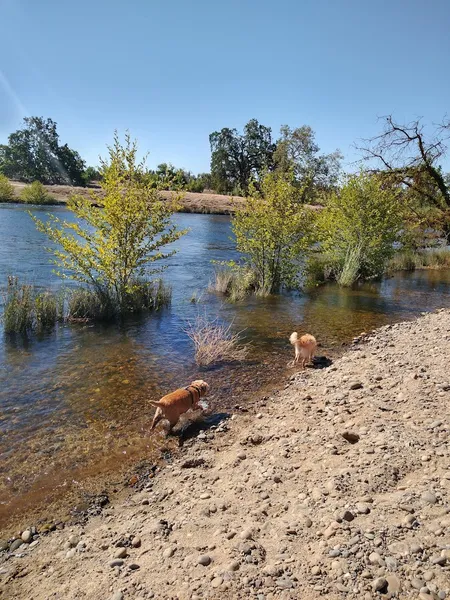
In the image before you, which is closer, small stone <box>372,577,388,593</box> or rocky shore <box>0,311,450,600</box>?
small stone <box>372,577,388,593</box>

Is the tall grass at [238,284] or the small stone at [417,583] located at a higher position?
the tall grass at [238,284]

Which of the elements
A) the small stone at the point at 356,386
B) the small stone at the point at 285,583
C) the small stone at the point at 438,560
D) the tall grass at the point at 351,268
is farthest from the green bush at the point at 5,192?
the small stone at the point at 438,560

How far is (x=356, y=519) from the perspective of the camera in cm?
345

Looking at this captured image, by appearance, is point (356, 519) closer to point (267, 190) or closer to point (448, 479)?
point (448, 479)

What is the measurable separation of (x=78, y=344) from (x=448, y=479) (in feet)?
27.5

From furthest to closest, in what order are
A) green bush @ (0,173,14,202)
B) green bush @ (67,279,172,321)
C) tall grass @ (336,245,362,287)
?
green bush @ (0,173,14,202) → tall grass @ (336,245,362,287) → green bush @ (67,279,172,321)

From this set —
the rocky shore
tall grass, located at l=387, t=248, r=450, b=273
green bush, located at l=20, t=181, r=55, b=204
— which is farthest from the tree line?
the rocky shore

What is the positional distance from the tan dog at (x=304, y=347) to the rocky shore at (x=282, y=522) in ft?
8.11

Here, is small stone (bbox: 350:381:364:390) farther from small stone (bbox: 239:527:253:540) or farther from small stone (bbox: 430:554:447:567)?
small stone (bbox: 430:554:447:567)

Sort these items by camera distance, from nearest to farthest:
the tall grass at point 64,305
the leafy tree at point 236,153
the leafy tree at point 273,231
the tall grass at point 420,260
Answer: the tall grass at point 64,305 < the leafy tree at point 273,231 < the tall grass at point 420,260 < the leafy tree at point 236,153

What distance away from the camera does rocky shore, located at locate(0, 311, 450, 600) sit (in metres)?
2.94

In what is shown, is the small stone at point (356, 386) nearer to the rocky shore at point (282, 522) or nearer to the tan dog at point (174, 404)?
the rocky shore at point (282, 522)

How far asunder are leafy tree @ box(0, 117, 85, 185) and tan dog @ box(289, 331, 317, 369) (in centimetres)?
9721

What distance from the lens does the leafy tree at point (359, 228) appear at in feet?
62.4
